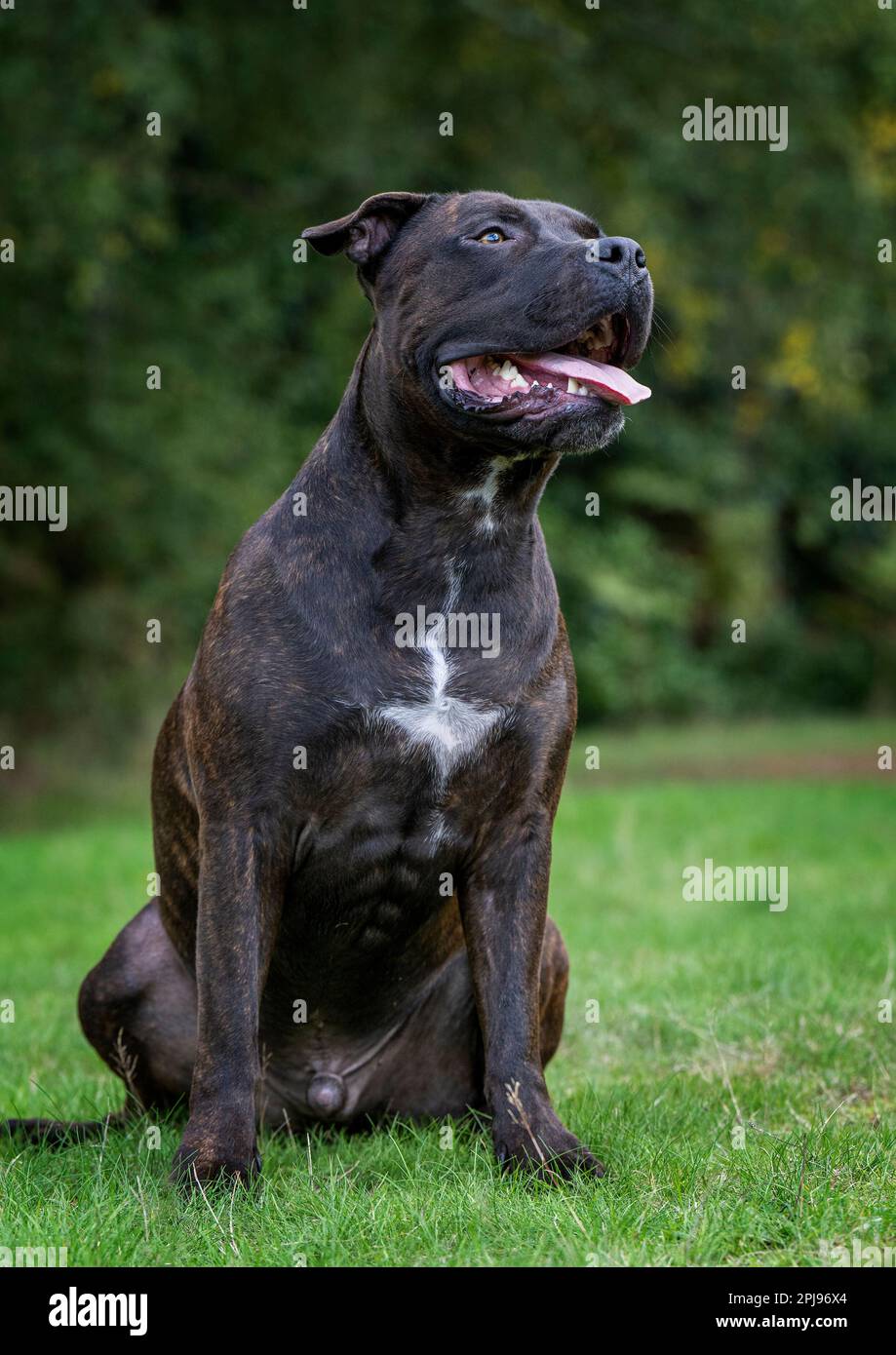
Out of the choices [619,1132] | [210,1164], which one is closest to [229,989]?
[210,1164]

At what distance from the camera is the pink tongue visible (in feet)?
11.7

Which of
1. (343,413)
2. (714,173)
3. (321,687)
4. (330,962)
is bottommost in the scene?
(330,962)

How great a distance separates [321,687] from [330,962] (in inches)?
30.6

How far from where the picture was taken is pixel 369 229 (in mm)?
3865

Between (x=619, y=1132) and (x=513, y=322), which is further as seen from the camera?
(x=619, y=1132)

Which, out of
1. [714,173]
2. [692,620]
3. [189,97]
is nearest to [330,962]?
[189,97]

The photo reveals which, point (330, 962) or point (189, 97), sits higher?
point (189, 97)

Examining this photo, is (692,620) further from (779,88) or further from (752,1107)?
(752,1107)

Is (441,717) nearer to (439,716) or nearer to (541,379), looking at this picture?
(439,716)

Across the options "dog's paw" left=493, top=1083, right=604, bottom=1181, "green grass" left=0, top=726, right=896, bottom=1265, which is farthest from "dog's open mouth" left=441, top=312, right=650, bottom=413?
"green grass" left=0, top=726, right=896, bottom=1265

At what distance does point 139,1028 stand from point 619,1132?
125 cm

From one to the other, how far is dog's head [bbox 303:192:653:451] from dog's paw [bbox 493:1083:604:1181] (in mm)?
1515

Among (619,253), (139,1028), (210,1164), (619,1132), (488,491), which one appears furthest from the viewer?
(139,1028)

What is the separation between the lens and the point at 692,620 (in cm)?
2006
